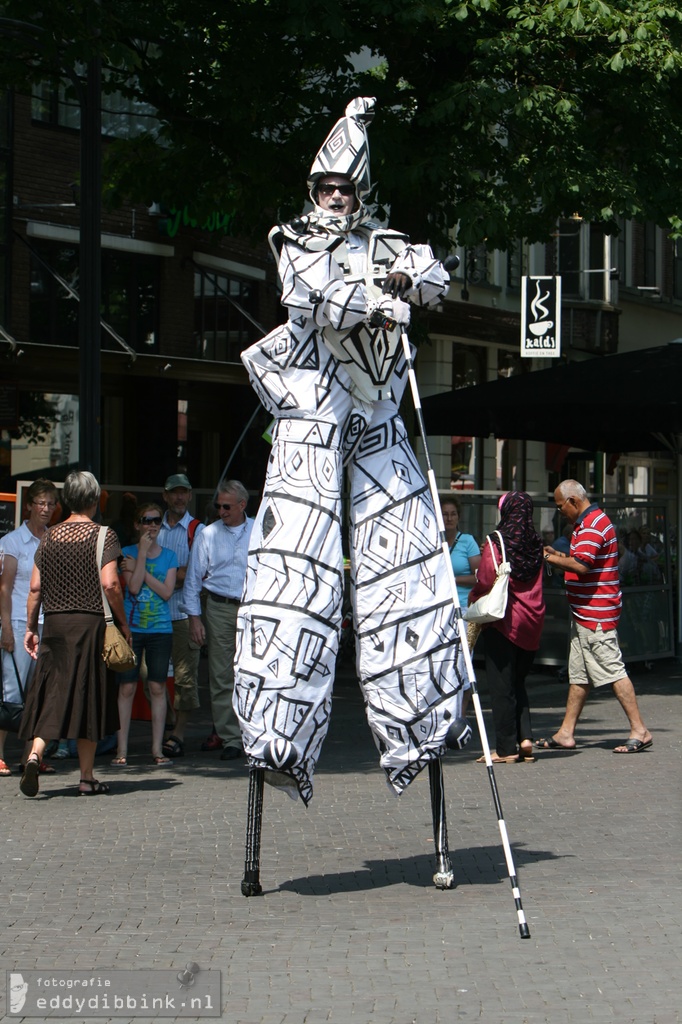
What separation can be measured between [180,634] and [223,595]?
67cm

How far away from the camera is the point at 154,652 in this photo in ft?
33.1

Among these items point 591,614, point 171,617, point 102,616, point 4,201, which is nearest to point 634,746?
point 591,614

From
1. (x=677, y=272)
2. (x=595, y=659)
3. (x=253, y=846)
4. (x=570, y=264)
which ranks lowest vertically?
(x=253, y=846)

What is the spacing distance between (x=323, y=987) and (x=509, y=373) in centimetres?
2711

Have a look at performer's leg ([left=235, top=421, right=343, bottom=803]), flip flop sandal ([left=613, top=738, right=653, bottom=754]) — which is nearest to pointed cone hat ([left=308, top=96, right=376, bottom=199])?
performer's leg ([left=235, top=421, right=343, bottom=803])

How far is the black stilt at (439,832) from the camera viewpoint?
6293mm

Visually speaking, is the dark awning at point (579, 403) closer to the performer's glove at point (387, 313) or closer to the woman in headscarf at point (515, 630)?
the woman in headscarf at point (515, 630)

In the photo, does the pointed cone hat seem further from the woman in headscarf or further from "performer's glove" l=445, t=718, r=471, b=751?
the woman in headscarf

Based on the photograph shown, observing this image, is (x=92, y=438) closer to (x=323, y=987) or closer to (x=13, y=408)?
(x=323, y=987)

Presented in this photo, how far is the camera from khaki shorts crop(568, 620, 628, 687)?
416 inches

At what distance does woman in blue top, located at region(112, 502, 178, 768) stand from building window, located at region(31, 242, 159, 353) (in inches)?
422

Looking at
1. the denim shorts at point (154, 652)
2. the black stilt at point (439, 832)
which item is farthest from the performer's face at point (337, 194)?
the denim shorts at point (154, 652)

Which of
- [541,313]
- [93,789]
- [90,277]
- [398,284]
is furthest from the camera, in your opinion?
[541,313]

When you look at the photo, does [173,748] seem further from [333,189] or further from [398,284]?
[398,284]
